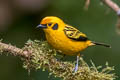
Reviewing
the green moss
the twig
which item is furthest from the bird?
the twig

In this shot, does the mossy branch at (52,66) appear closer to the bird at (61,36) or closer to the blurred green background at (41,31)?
the bird at (61,36)

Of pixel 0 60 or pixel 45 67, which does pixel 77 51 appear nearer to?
pixel 45 67

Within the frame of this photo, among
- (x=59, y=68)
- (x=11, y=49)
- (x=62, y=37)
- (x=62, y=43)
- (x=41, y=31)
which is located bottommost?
(x=59, y=68)

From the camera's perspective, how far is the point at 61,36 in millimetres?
4172

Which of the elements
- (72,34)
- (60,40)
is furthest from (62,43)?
(72,34)

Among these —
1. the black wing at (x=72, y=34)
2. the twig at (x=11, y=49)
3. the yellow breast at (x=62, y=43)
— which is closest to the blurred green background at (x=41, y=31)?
the black wing at (x=72, y=34)

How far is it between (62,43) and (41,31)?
8.22 ft

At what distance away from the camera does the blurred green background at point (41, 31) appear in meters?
5.96

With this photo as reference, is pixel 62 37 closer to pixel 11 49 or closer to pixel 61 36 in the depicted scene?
pixel 61 36

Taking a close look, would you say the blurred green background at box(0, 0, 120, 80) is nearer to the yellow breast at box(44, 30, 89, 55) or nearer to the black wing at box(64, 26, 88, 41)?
the black wing at box(64, 26, 88, 41)

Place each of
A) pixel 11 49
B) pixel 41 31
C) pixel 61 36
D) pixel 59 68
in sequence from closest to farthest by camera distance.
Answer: pixel 11 49
pixel 59 68
pixel 61 36
pixel 41 31

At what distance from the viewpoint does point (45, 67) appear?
3.40 m

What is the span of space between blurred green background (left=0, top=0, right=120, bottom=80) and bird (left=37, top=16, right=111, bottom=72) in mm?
1435

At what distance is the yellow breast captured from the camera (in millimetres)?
4012
